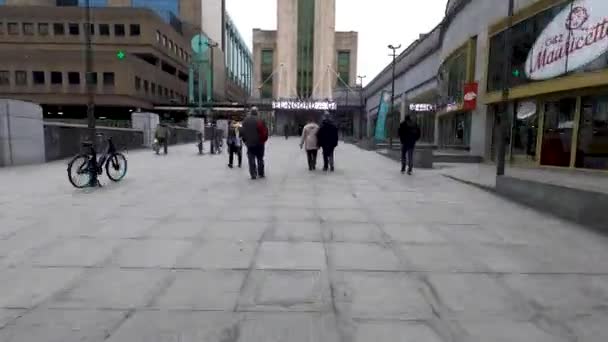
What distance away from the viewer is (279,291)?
3.65 meters

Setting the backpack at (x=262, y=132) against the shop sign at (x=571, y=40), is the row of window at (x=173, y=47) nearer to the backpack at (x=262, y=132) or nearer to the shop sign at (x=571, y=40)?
the backpack at (x=262, y=132)

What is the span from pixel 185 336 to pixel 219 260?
1.59 meters

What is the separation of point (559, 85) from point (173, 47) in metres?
70.3

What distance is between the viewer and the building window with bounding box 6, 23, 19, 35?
62.9 m

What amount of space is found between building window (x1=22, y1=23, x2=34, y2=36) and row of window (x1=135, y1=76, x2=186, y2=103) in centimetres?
2007

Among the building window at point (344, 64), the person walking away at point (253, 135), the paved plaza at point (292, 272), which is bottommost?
the paved plaza at point (292, 272)

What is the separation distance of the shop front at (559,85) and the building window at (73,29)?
2597 inches

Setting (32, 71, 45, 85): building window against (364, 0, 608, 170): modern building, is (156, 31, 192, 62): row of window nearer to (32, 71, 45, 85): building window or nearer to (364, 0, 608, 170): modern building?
(32, 71, 45, 85): building window

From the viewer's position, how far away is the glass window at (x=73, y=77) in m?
57.0

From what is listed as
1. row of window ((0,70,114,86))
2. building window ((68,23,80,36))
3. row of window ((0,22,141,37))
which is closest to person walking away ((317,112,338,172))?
row of window ((0,70,114,86))

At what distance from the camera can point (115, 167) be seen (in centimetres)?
1015

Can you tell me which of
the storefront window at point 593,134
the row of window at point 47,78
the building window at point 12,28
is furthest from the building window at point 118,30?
the storefront window at point 593,134

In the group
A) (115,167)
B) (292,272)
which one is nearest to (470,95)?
(115,167)

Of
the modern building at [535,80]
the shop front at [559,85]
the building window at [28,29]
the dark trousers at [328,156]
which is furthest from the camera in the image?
the building window at [28,29]
